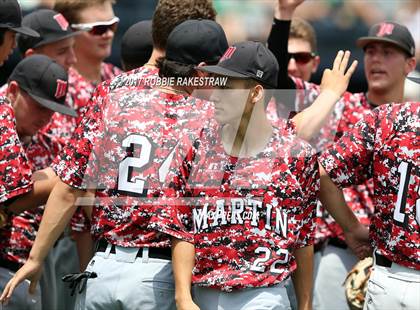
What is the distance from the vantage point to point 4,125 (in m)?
4.79

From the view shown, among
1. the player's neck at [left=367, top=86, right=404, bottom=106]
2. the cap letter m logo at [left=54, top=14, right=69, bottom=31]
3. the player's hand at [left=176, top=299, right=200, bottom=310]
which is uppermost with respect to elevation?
the cap letter m logo at [left=54, top=14, right=69, bottom=31]

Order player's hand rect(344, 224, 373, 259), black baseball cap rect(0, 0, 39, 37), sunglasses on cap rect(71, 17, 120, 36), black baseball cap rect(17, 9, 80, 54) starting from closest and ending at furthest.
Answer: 1. player's hand rect(344, 224, 373, 259)
2. black baseball cap rect(0, 0, 39, 37)
3. black baseball cap rect(17, 9, 80, 54)
4. sunglasses on cap rect(71, 17, 120, 36)

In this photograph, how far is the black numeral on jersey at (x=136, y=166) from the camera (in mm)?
4613

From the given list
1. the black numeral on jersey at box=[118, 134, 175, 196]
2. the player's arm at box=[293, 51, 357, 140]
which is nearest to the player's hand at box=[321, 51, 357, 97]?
the player's arm at box=[293, 51, 357, 140]

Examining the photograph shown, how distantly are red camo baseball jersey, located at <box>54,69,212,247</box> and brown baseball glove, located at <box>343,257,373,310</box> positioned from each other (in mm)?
1484

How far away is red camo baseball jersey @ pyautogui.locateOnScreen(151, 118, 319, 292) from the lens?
14.4ft

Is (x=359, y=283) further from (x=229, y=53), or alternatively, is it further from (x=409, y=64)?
(x=229, y=53)

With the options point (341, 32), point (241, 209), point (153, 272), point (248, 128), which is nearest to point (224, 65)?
point (248, 128)

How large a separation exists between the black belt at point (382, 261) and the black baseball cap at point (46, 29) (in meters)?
2.78

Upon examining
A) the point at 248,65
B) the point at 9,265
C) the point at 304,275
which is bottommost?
the point at 9,265

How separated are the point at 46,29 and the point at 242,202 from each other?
2.56 meters

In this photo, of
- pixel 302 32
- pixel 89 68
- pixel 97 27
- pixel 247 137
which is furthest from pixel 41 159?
pixel 302 32

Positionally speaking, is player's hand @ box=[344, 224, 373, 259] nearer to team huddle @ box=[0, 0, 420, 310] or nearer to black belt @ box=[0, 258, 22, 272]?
team huddle @ box=[0, 0, 420, 310]

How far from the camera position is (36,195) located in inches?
194
